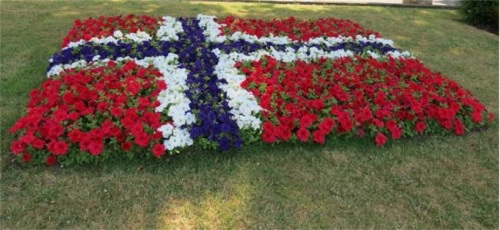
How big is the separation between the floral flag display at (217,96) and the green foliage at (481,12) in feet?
14.2

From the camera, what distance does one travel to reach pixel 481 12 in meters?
8.84

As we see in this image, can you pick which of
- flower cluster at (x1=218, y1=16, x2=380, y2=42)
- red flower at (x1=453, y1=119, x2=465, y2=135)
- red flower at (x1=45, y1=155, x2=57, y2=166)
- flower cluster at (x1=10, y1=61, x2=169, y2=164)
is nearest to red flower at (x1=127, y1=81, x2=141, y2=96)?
flower cluster at (x1=10, y1=61, x2=169, y2=164)

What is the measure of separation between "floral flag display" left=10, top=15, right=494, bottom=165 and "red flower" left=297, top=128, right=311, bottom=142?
1 centimetres

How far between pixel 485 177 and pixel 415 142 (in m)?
0.64

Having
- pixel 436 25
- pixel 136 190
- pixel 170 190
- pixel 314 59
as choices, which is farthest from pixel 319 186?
pixel 436 25

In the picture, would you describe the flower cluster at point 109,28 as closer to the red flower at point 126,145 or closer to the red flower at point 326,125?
the red flower at point 126,145

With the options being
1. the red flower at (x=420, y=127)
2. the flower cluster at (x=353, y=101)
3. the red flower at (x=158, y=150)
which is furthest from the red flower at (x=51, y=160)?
the red flower at (x=420, y=127)

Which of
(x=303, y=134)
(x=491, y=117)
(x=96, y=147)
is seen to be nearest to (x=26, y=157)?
(x=96, y=147)

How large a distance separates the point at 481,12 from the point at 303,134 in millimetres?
6994

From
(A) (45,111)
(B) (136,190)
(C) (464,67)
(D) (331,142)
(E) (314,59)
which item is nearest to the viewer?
(B) (136,190)

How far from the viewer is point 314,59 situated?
512 cm

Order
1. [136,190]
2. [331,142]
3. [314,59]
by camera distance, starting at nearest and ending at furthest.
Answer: [136,190], [331,142], [314,59]

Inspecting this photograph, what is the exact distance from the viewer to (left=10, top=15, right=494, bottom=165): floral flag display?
11.3 ft

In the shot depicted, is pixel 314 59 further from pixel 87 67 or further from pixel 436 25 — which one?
pixel 436 25
